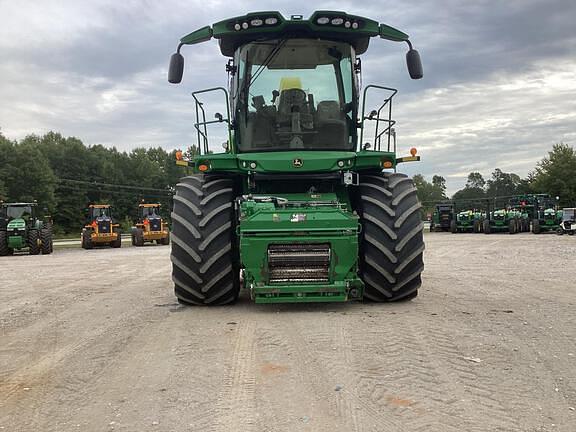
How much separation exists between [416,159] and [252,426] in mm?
5332

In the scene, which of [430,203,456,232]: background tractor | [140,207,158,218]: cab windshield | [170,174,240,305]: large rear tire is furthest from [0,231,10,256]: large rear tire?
[430,203,456,232]: background tractor

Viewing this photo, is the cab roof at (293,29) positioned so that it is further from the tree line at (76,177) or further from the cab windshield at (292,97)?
the tree line at (76,177)

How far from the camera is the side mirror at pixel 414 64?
7336mm

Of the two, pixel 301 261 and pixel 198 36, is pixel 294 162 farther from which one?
pixel 198 36

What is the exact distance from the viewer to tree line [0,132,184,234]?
61906mm

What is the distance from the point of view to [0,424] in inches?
128

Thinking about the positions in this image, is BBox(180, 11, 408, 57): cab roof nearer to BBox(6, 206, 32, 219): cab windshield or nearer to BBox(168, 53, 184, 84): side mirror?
BBox(168, 53, 184, 84): side mirror

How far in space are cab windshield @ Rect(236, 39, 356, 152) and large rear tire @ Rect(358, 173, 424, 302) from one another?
1.16 metres

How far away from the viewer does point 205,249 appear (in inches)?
255

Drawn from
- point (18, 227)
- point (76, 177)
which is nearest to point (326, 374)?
point (18, 227)

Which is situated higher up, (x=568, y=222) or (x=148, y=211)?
(x=148, y=211)

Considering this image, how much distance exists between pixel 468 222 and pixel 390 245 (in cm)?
3504

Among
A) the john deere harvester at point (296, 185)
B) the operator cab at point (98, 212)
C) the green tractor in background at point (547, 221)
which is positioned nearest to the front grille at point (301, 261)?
the john deere harvester at point (296, 185)

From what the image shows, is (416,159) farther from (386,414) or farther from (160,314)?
(386,414)
